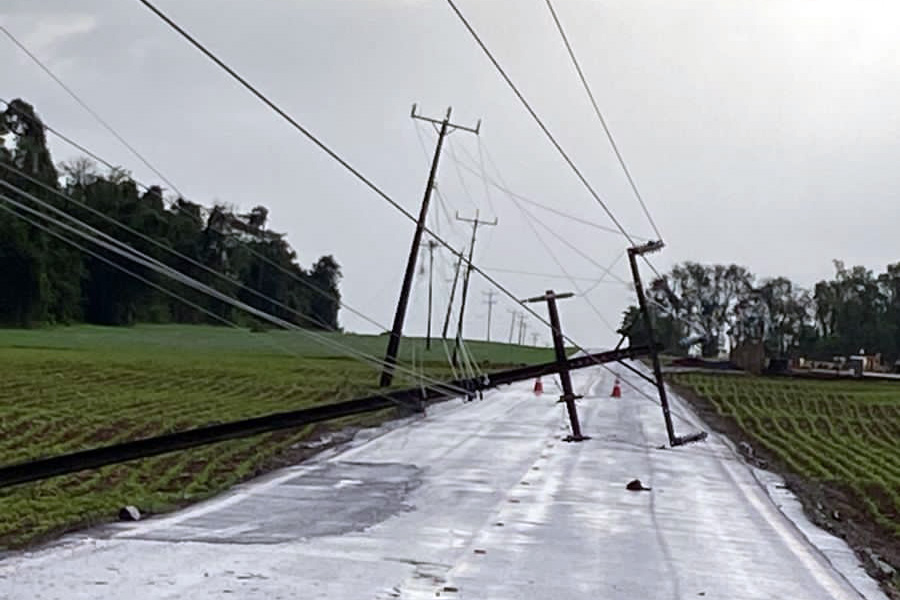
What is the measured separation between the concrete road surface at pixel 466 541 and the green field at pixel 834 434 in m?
1.02

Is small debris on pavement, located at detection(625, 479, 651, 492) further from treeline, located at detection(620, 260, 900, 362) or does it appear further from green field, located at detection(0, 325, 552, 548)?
treeline, located at detection(620, 260, 900, 362)

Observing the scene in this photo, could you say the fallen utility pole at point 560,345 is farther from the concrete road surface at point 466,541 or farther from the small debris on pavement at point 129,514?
the small debris on pavement at point 129,514

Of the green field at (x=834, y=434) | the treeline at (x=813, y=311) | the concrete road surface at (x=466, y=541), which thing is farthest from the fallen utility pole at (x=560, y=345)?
the treeline at (x=813, y=311)

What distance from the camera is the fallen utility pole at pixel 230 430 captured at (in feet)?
26.8

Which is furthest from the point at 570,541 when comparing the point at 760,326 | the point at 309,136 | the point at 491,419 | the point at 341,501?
the point at 760,326

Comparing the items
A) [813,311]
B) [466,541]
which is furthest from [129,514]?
[813,311]

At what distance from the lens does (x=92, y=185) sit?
A: 19.5 metres

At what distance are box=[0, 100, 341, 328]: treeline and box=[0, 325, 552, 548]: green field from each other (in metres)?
1.14

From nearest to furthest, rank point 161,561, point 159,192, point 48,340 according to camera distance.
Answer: point 161,561 < point 159,192 < point 48,340

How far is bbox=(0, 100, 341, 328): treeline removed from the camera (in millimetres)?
14602

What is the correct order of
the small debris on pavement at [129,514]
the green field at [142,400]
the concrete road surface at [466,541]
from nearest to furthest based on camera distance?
the concrete road surface at [466,541], the small debris on pavement at [129,514], the green field at [142,400]

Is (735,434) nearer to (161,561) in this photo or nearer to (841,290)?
(161,561)

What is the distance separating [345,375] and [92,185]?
31930 millimetres

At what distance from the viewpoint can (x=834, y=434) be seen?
31.0 m
